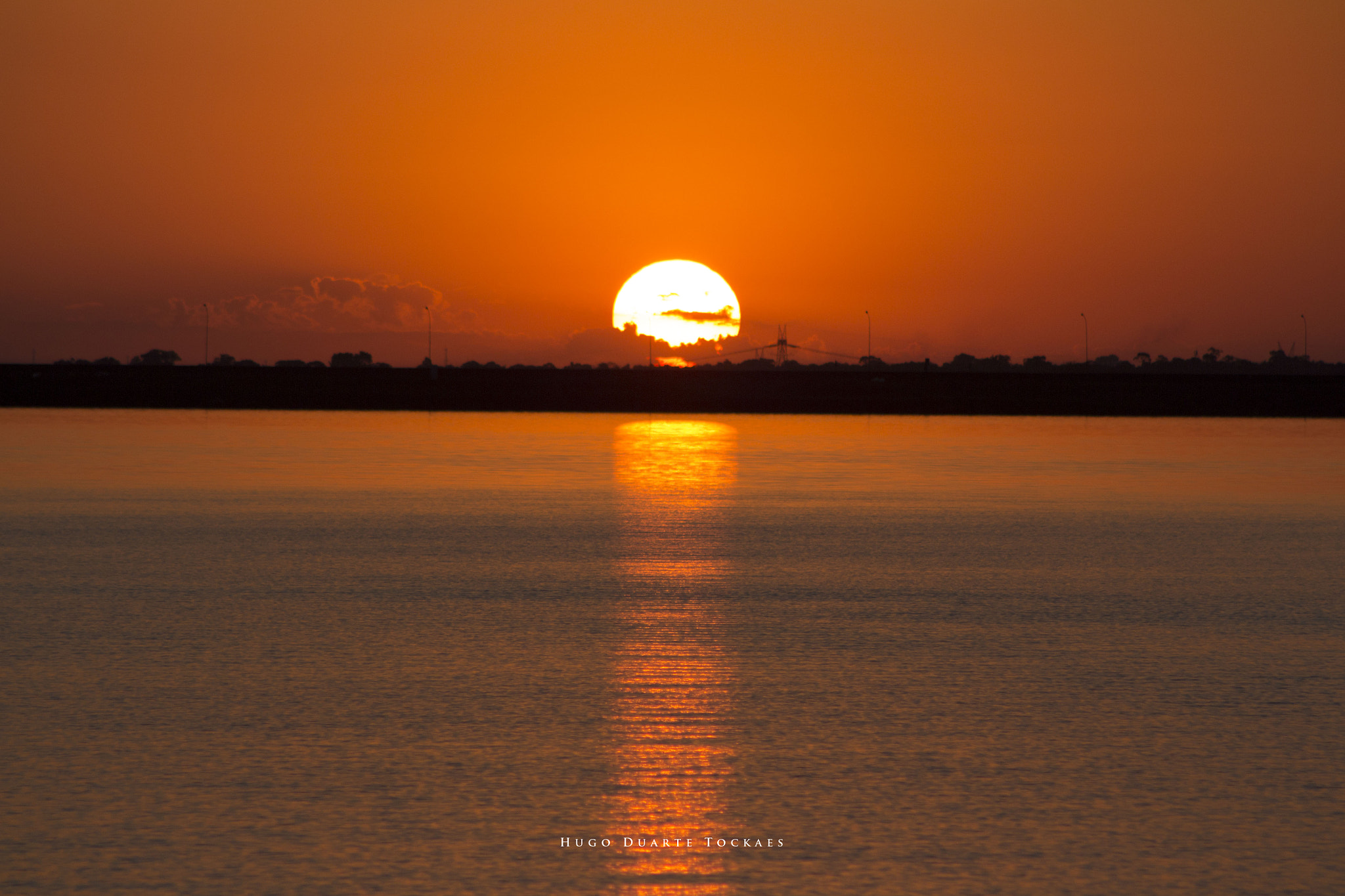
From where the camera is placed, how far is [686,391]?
110125 mm

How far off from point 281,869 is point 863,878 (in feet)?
8.28

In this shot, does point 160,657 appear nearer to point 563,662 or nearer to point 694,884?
point 563,662

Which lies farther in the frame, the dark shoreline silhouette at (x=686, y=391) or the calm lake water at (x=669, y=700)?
the dark shoreline silhouette at (x=686, y=391)

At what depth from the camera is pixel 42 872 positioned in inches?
240

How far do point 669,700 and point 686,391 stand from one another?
101 m

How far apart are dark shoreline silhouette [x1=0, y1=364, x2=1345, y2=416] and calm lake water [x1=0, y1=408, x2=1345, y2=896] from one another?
7663 cm

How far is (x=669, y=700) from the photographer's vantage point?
9578 millimetres

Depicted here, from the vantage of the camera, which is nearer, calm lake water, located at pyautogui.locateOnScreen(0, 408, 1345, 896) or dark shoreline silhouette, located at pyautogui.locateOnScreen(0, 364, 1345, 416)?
calm lake water, located at pyautogui.locateOnScreen(0, 408, 1345, 896)

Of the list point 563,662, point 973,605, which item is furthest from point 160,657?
point 973,605

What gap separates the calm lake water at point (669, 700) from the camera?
20.9 feet

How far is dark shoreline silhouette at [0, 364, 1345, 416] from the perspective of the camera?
10100cm

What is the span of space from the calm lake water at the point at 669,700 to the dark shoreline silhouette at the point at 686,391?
251 feet

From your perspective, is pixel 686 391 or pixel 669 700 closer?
pixel 669 700

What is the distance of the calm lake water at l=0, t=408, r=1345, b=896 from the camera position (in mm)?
6379
